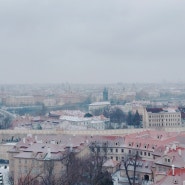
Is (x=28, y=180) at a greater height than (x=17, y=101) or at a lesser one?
lesser

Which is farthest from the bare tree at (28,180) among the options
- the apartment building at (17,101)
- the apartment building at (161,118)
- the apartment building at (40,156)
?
the apartment building at (17,101)

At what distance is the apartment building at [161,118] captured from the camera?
44.4m

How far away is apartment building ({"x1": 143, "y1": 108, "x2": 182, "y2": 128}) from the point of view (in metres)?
44.4

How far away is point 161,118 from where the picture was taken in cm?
4469

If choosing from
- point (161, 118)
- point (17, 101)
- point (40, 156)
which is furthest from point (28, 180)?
point (17, 101)

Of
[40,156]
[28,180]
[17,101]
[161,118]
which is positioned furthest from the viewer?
[17,101]

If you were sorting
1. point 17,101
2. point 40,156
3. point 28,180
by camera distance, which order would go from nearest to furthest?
point 28,180 < point 40,156 < point 17,101

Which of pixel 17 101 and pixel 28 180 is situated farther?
pixel 17 101

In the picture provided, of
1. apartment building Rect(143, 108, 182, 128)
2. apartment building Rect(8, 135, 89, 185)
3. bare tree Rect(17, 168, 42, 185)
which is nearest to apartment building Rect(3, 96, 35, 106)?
apartment building Rect(143, 108, 182, 128)

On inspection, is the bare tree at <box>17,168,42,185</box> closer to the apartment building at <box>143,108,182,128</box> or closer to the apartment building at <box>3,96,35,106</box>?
the apartment building at <box>143,108,182,128</box>

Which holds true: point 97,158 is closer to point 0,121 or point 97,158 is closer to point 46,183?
point 46,183

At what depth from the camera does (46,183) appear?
19031 millimetres

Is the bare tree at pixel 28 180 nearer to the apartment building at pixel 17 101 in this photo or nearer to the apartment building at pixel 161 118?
the apartment building at pixel 161 118

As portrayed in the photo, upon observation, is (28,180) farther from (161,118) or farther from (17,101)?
(17,101)
